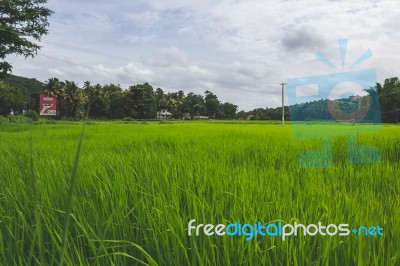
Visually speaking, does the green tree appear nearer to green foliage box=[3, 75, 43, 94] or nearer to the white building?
green foliage box=[3, 75, 43, 94]

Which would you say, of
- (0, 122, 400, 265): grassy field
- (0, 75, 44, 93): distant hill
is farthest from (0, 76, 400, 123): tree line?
(0, 122, 400, 265): grassy field

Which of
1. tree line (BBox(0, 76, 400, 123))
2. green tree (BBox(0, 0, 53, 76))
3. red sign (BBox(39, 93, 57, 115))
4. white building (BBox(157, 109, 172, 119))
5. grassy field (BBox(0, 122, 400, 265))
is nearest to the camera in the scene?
grassy field (BBox(0, 122, 400, 265))

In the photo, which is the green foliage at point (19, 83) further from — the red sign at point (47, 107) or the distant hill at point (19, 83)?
the red sign at point (47, 107)

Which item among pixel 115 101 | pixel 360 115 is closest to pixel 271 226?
pixel 360 115

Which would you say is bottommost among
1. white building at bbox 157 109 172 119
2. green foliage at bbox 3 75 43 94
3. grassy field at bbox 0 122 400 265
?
grassy field at bbox 0 122 400 265

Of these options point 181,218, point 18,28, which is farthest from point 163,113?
point 181,218

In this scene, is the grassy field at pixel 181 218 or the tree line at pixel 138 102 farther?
the tree line at pixel 138 102

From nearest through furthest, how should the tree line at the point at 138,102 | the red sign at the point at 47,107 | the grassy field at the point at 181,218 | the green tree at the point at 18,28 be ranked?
the grassy field at the point at 181,218 → the red sign at the point at 47,107 → the green tree at the point at 18,28 → the tree line at the point at 138,102

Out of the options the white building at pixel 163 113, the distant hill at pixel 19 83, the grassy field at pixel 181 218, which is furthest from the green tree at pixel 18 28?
the white building at pixel 163 113

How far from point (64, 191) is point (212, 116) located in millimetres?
73127

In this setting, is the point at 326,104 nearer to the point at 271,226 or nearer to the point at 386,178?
the point at 386,178

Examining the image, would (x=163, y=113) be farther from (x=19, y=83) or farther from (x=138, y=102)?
(x=19, y=83)

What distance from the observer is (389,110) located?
3428cm

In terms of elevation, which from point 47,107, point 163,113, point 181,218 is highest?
point 163,113
